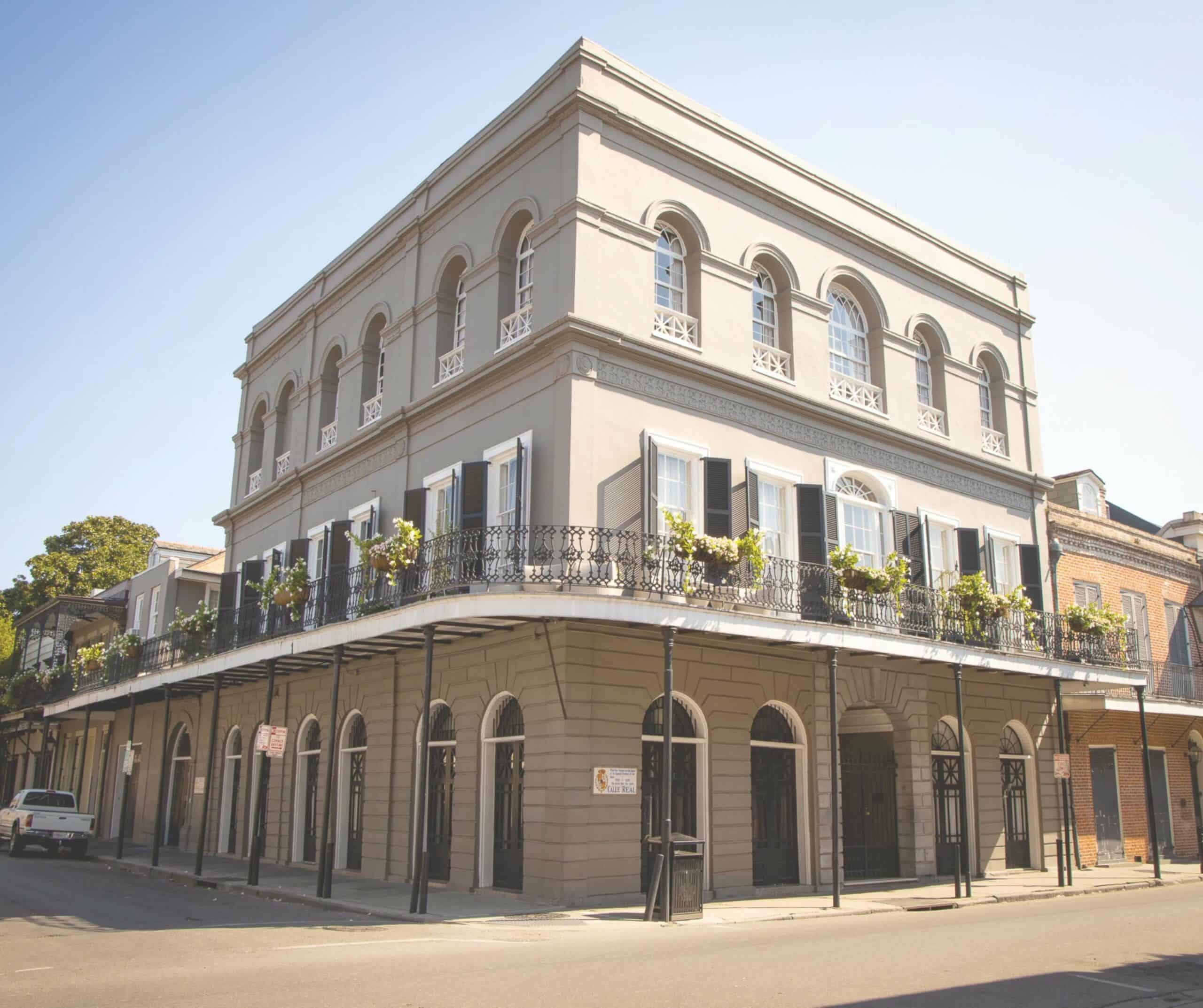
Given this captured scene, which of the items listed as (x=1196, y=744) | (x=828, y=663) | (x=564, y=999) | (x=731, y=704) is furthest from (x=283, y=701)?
(x=1196, y=744)

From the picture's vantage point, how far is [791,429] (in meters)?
17.1

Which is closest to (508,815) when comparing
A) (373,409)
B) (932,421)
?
(373,409)

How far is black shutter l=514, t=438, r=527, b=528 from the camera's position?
14469mm

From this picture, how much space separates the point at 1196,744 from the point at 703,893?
1582 cm

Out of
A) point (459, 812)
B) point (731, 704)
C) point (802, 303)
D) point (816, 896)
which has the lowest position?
point (816, 896)

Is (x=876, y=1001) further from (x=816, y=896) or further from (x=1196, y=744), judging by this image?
(x=1196, y=744)

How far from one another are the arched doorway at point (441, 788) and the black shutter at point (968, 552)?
943 cm

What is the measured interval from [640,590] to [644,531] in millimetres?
968

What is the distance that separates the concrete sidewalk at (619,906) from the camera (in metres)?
12.3

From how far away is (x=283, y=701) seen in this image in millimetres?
20625

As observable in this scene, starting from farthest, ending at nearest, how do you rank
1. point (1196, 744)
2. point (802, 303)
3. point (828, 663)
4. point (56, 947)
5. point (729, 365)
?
point (1196, 744), point (802, 303), point (729, 365), point (828, 663), point (56, 947)

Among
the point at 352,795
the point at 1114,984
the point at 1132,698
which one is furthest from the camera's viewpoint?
the point at 1132,698

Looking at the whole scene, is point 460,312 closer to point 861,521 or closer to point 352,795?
point 861,521

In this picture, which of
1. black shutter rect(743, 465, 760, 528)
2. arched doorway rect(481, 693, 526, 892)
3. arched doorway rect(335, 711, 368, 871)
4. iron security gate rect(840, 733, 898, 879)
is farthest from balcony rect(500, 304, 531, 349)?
iron security gate rect(840, 733, 898, 879)
